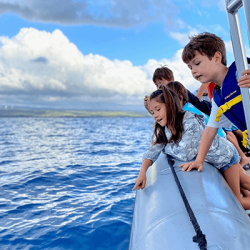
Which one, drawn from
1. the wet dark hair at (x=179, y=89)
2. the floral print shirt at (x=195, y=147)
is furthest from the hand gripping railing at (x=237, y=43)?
the wet dark hair at (x=179, y=89)

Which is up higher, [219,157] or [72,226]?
[219,157]

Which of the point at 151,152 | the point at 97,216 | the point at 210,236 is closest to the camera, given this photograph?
the point at 210,236

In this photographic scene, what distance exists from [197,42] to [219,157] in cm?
104

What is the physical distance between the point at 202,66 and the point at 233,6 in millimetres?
765

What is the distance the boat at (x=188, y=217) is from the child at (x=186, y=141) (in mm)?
207

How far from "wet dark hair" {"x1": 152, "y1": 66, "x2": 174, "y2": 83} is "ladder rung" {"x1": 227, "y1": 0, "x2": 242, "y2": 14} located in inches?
96.1

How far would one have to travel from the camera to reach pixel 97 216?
11.9ft

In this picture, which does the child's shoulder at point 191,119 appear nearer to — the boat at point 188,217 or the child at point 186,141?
the child at point 186,141

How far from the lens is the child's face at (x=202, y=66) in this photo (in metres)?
1.86

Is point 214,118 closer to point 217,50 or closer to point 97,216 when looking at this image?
point 217,50

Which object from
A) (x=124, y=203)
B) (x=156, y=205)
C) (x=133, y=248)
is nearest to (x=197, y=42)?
(x=156, y=205)

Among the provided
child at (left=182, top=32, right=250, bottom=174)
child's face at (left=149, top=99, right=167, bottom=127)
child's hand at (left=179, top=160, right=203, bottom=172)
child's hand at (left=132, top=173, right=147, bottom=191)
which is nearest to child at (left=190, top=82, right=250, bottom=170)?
child's face at (left=149, top=99, right=167, bottom=127)

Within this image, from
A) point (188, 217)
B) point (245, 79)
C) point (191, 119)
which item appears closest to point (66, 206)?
point (191, 119)

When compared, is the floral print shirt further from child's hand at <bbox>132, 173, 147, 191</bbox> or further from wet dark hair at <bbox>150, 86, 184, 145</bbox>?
child's hand at <bbox>132, 173, 147, 191</bbox>
